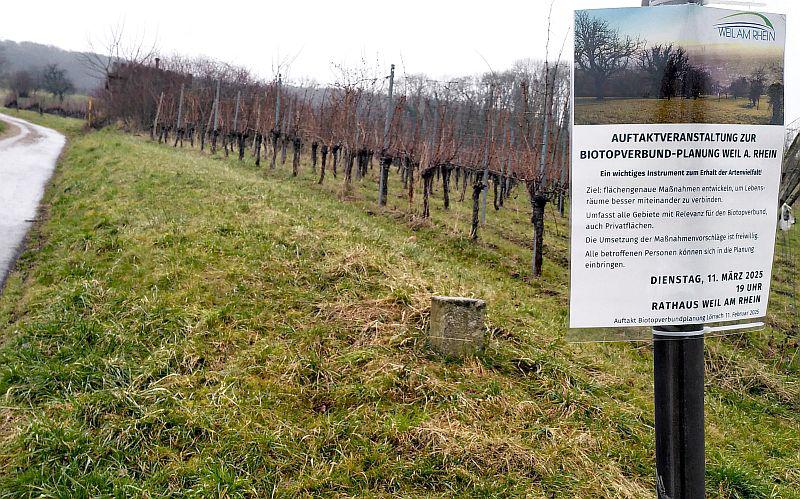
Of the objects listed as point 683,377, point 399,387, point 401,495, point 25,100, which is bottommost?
point 401,495

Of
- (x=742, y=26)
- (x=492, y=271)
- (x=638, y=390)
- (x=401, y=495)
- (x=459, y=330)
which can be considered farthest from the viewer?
(x=492, y=271)

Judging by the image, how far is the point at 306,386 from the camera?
Result: 14.6 ft

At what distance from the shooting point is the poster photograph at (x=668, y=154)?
2.02m

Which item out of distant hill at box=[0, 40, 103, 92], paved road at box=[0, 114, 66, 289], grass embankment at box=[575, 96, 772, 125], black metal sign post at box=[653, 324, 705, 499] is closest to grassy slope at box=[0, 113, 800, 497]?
black metal sign post at box=[653, 324, 705, 499]

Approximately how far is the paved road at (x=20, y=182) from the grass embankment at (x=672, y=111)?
7695 mm

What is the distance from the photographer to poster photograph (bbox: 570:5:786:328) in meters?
2.02

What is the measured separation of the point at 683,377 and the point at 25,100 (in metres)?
64.8

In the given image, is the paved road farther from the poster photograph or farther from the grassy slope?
the poster photograph

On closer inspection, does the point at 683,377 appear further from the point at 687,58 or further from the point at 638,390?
the point at 638,390

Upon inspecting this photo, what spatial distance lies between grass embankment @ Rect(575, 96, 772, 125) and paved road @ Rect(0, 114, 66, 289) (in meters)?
7.70

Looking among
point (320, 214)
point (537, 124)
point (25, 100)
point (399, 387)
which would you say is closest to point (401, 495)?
point (399, 387)

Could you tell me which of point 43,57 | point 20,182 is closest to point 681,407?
point 20,182

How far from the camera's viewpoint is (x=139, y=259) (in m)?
7.00

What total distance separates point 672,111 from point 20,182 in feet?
54.5
